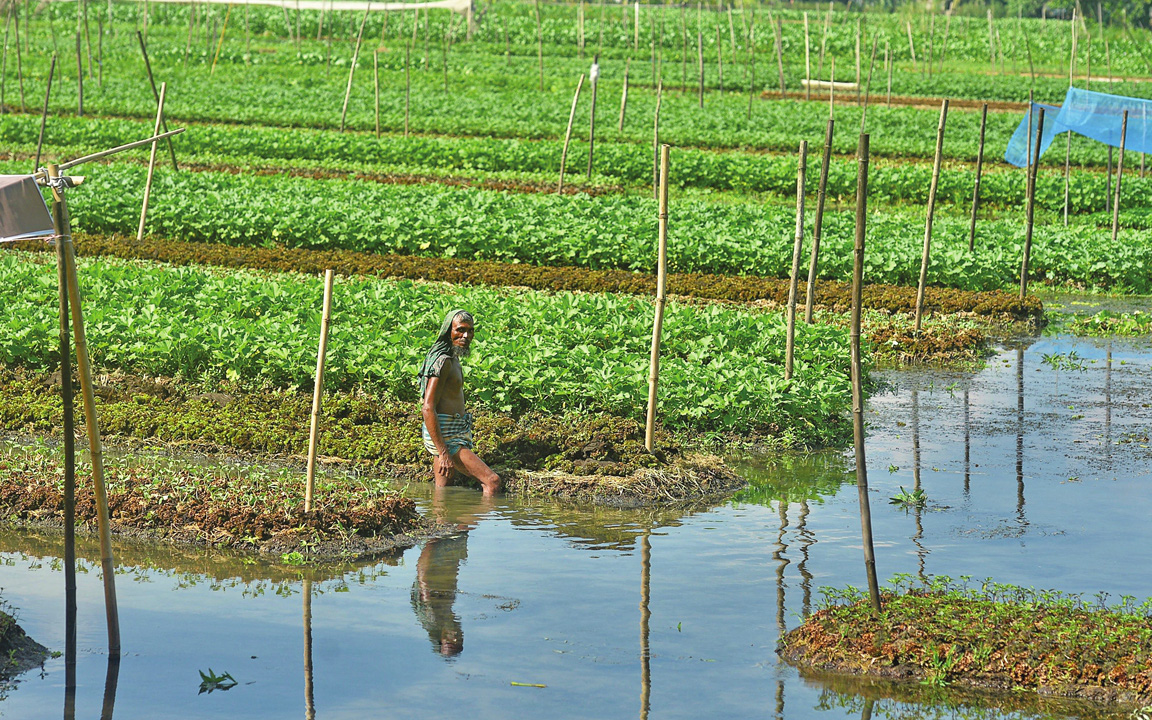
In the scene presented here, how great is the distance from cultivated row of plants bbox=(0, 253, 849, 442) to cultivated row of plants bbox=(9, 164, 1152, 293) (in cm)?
460

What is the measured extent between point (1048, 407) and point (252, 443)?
736 centimetres

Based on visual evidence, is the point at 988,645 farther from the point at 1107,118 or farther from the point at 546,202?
the point at 1107,118

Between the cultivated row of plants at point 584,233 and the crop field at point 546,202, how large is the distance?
0.05 meters

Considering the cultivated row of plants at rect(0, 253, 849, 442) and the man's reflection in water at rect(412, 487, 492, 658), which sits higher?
the cultivated row of plants at rect(0, 253, 849, 442)

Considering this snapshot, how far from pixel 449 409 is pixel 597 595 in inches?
88.2

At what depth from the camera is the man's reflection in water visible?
653 centimetres

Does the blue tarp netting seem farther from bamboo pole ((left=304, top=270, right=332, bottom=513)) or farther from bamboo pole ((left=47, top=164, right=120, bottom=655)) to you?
bamboo pole ((left=47, top=164, right=120, bottom=655))

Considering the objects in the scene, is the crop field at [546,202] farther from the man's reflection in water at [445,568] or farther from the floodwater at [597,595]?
the floodwater at [597,595]

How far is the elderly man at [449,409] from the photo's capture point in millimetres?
8750

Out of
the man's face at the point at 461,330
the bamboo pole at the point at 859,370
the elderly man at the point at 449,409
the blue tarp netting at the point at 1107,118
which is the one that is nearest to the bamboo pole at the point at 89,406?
the elderly man at the point at 449,409

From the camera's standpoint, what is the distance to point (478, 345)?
36.7ft

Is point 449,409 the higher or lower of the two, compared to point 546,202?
lower

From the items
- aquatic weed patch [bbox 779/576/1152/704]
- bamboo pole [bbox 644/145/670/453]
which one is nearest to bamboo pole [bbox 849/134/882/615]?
aquatic weed patch [bbox 779/576/1152/704]

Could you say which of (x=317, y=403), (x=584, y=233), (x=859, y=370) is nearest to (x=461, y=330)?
(x=317, y=403)
